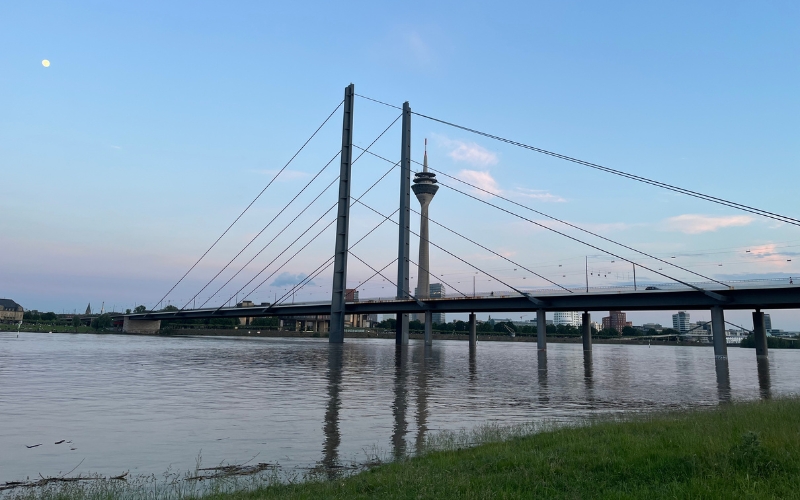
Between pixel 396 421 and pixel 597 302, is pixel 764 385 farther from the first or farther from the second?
pixel 597 302

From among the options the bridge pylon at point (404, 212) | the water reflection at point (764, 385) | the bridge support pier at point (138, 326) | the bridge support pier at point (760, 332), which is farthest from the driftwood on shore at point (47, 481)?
the bridge support pier at point (138, 326)

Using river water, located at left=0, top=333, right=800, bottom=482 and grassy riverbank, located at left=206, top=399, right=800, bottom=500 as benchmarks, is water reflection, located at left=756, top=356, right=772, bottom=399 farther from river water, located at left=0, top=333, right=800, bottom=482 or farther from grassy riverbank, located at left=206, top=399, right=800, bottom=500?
grassy riverbank, located at left=206, top=399, right=800, bottom=500

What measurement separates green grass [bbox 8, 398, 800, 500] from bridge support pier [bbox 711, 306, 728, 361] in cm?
6303

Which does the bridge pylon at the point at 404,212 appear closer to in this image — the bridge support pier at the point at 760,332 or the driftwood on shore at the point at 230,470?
the bridge support pier at the point at 760,332

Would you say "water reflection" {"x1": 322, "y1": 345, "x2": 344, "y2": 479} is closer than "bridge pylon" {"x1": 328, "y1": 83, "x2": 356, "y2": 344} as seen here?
Yes

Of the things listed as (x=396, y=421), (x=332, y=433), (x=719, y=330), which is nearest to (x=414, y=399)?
(x=396, y=421)

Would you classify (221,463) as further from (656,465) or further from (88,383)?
(88,383)

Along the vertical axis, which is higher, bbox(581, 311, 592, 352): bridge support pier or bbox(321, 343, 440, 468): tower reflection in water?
bbox(581, 311, 592, 352): bridge support pier

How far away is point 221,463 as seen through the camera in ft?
41.1

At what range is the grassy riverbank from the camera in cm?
855

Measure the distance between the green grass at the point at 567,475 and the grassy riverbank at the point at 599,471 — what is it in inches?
0.7

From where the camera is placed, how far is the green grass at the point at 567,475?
8594 millimetres

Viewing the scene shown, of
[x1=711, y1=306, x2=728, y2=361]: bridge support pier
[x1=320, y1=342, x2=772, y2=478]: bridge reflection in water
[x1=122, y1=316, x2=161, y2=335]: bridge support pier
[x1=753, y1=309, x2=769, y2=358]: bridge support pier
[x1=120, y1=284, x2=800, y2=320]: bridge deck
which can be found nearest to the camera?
[x1=320, y1=342, x2=772, y2=478]: bridge reflection in water

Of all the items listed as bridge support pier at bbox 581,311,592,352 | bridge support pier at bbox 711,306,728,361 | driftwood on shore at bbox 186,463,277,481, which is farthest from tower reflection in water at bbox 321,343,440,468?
bridge support pier at bbox 581,311,592,352
